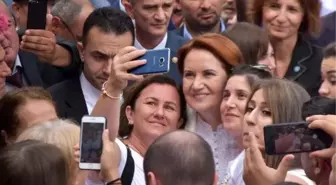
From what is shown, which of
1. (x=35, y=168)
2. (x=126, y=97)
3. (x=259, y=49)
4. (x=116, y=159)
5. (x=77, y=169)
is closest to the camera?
(x=35, y=168)

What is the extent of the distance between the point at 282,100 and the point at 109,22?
1.98 m

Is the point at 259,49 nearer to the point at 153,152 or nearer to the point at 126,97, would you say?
the point at 126,97

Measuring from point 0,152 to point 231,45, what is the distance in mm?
2467

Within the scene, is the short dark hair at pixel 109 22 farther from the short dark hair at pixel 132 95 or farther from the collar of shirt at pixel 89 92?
the short dark hair at pixel 132 95

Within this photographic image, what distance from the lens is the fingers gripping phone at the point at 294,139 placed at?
4.69 m

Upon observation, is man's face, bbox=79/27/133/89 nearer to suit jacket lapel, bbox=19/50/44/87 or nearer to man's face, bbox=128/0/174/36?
suit jacket lapel, bbox=19/50/44/87

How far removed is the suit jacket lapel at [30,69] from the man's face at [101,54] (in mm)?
472

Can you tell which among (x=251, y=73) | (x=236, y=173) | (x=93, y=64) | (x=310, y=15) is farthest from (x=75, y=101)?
(x=310, y=15)

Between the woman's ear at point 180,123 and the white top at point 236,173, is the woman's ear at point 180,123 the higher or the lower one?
the higher one

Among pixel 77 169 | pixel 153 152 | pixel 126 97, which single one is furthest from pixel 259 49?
pixel 153 152

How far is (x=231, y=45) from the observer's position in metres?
6.94

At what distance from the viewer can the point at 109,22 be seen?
24.8 ft

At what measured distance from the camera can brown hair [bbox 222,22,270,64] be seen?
7242mm

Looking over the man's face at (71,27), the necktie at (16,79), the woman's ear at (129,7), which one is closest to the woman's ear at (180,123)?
the necktie at (16,79)
